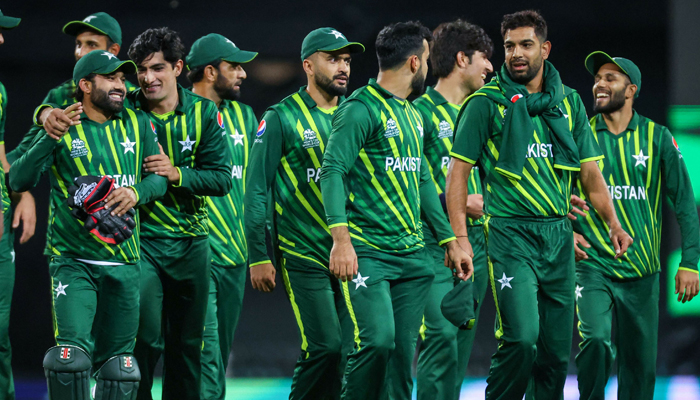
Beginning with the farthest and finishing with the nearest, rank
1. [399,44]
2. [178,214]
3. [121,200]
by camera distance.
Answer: [178,214] < [399,44] < [121,200]

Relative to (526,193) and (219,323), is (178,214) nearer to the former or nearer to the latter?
(219,323)

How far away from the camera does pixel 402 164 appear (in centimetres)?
459

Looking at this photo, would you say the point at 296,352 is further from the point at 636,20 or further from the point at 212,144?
the point at 636,20

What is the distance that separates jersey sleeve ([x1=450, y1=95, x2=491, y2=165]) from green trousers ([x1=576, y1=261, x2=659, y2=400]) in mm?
1226

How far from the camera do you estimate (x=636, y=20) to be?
8.23 metres

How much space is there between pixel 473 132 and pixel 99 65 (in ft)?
6.15

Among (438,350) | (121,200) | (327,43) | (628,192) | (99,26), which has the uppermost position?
(99,26)

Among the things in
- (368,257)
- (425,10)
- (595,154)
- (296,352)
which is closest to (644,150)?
(595,154)

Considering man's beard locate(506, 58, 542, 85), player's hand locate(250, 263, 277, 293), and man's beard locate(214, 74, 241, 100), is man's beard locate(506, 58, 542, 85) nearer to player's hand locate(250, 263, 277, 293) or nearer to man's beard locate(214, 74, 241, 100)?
player's hand locate(250, 263, 277, 293)

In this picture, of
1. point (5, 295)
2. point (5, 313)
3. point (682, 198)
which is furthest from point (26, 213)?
point (682, 198)

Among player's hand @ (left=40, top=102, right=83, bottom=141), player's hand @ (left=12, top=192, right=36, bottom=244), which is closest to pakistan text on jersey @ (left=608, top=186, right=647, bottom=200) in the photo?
player's hand @ (left=40, top=102, right=83, bottom=141)

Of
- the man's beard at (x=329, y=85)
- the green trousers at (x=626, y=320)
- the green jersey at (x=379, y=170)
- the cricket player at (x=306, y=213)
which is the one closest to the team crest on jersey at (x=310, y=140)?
the cricket player at (x=306, y=213)

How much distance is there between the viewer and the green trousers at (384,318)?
432cm

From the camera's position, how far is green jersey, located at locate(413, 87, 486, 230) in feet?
18.4
